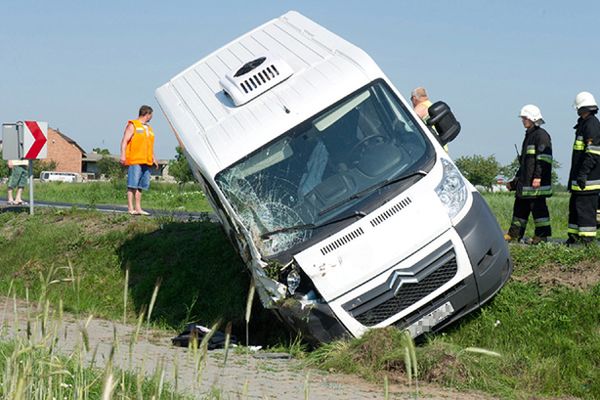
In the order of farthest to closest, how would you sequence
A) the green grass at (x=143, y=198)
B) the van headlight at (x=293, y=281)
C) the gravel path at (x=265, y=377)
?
the green grass at (x=143, y=198) → the van headlight at (x=293, y=281) → the gravel path at (x=265, y=377)

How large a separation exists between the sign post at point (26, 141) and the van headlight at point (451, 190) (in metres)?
12.4

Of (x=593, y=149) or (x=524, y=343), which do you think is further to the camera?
(x=593, y=149)

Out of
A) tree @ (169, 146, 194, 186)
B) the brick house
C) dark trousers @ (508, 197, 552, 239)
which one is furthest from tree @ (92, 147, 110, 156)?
dark trousers @ (508, 197, 552, 239)

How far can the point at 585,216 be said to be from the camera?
43.3ft

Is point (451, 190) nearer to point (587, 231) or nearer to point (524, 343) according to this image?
point (524, 343)

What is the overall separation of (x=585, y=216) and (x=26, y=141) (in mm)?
11573

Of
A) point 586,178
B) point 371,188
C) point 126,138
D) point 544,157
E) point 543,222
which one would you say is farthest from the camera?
point 126,138

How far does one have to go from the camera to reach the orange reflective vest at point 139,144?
1777cm

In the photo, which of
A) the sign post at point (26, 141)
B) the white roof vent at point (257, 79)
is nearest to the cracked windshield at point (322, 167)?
the white roof vent at point (257, 79)

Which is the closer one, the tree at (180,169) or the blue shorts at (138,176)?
the blue shorts at (138,176)

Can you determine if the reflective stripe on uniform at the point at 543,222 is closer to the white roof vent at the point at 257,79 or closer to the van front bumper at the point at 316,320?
the white roof vent at the point at 257,79

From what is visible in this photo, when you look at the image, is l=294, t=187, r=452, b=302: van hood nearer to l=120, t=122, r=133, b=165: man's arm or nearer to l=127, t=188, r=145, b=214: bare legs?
l=120, t=122, r=133, b=165: man's arm

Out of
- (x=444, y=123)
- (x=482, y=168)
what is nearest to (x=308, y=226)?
(x=444, y=123)

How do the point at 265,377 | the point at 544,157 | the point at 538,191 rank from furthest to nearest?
the point at 538,191
the point at 544,157
the point at 265,377
